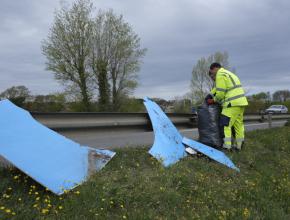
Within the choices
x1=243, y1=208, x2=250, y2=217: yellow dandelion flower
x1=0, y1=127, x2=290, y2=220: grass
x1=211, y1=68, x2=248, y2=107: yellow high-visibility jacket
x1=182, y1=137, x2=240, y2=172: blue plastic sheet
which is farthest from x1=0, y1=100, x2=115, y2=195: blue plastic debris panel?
x1=211, y1=68, x2=248, y2=107: yellow high-visibility jacket

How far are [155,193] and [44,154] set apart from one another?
4.65 feet

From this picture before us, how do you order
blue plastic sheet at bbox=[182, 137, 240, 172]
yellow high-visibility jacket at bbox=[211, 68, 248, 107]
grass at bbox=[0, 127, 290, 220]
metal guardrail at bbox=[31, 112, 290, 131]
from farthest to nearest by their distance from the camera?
1. yellow high-visibility jacket at bbox=[211, 68, 248, 107]
2. metal guardrail at bbox=[31, 112, 290, 131]
3. blue plastic sheet at bbox=[182, 137, 240, 172]
4. grass at bbox=[0, 127, 290, 220]

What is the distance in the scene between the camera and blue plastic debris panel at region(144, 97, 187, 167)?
5.20m

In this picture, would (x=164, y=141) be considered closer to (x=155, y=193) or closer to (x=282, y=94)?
(x=155, y=193)

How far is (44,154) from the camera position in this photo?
3838mm

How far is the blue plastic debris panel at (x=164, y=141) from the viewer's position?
520cm

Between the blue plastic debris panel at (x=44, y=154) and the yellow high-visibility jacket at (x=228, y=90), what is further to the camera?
the yellow high-visibility jacket at (x=228, y=90)

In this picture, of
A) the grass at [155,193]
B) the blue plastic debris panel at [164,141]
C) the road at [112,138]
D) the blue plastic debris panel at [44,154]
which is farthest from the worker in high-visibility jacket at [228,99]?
the blue plastic debris panel at [44,154]

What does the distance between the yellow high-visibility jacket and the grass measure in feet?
4.32

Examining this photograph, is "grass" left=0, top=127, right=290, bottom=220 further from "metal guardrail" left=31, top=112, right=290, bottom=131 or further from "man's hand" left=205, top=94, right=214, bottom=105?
"metal guardrail" left=31, top=112, right=290, bottom=131

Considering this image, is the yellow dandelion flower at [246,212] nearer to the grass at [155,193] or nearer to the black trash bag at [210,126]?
the grass at [155,193]

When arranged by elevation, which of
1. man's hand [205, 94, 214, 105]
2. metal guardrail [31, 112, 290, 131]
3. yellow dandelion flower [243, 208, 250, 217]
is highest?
man's hand [205, 94, 214, 105]

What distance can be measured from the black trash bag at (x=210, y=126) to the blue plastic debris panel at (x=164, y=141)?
830 millimetres

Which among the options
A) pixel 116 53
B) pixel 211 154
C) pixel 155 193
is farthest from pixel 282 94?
pixel 155 193
